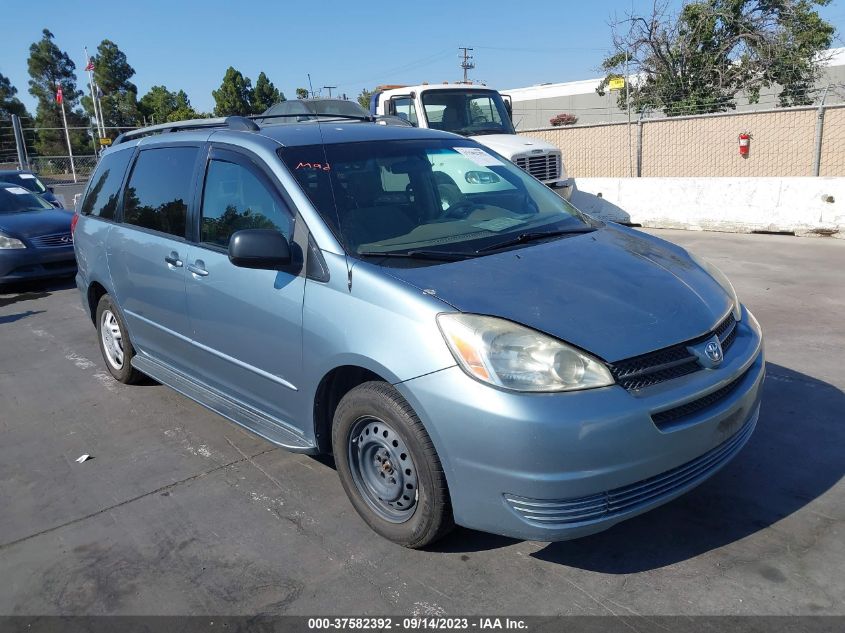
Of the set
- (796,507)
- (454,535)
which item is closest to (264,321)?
(454,535)

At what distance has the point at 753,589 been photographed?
8.91 feet

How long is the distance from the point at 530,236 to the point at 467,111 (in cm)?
913

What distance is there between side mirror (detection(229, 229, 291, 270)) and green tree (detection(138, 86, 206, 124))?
58.7 m

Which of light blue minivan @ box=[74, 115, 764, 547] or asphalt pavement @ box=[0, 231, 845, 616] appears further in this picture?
asphalt pavement @ box=[0, 231, 845, 616]

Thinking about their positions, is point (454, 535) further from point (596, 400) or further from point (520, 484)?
point (596, 400)

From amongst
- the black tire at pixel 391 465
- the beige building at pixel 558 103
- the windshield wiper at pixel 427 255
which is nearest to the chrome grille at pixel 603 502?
the black tire at pixel 391 465

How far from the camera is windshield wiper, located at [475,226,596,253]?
337 centimetres

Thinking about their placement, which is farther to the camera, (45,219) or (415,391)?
(45,219)

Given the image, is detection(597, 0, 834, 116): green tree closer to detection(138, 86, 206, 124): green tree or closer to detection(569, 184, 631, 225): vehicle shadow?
detection(569, 184, 631, 225): vehicle shadow

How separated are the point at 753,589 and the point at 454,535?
4.13ft

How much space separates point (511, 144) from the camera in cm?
1152

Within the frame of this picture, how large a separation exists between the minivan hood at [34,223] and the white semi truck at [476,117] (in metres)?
5.49

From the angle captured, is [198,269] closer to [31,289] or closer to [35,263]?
[35,263]

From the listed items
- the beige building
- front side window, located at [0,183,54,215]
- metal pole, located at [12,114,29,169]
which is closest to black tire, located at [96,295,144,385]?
front side window, located at [0,183,54,215]
